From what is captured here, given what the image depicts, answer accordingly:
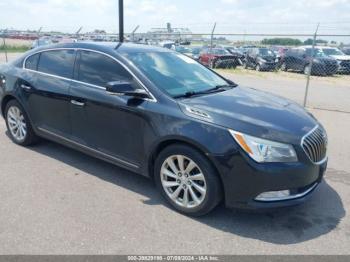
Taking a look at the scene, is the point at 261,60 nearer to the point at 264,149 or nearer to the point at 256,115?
the point at 256,115

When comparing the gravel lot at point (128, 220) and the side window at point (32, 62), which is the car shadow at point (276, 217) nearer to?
the gravel lot at point (128, 220)

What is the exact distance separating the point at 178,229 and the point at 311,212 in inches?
56.1

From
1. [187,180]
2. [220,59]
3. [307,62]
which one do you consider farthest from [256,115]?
[220,59]

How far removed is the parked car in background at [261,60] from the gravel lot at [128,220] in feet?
60.6

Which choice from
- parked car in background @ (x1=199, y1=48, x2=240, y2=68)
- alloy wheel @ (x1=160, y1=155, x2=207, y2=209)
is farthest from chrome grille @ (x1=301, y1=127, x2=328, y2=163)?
parked car in background @ (x1=199, y1=48, x2=240, y2=68)

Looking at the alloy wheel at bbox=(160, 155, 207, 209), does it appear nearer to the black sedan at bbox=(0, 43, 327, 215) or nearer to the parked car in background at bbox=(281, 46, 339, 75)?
the black sedan at bbox=(0, 43, 327, 215)

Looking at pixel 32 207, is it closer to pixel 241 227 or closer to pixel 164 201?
pixel 164 201

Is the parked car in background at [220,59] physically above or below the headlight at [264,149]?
below

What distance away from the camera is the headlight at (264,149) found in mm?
3176

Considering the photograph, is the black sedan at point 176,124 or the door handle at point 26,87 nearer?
the black sedan at point 176,124

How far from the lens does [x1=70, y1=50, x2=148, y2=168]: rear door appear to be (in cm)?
391

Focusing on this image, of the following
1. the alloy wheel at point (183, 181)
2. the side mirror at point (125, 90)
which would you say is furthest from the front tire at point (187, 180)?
the side mirror at point (125, 90)

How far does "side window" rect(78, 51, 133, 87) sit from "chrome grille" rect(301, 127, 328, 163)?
76.0 inches

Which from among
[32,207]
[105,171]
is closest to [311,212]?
[105,171]
